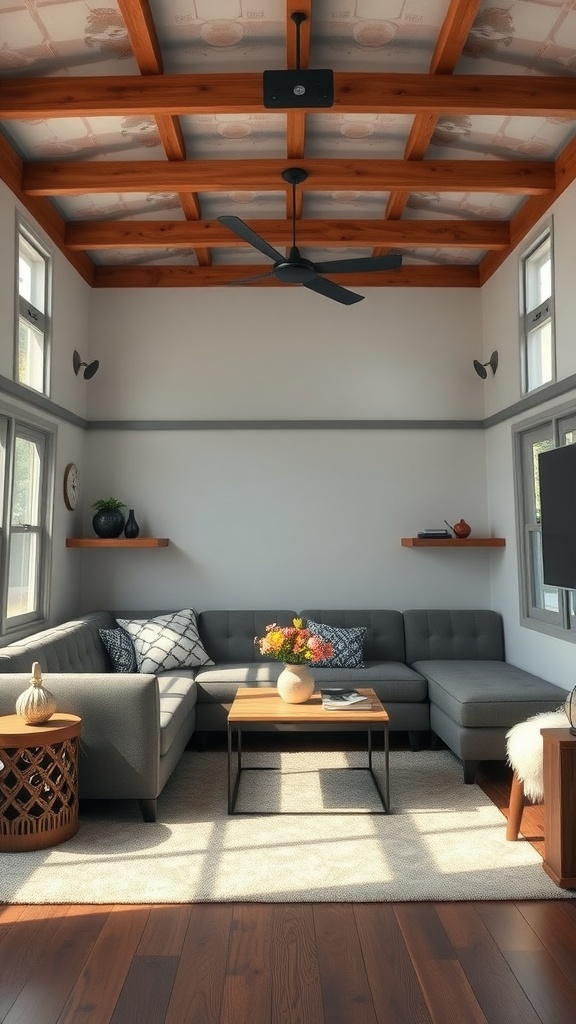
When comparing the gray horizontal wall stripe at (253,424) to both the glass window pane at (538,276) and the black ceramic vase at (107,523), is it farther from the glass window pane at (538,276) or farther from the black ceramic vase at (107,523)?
the glass window pane at (538,276)

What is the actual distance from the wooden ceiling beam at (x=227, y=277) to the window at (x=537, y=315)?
979 millimetres

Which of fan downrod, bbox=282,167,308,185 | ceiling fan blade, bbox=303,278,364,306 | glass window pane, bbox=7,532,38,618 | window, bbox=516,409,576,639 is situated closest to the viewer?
ceiling fan blade, bbox=303,278,364,306

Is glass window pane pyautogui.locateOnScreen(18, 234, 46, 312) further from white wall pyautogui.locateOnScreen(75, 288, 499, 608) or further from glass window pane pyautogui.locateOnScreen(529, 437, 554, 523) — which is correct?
glass window pane pyautogui.locateOnScreen(529, 437, 554, 523)

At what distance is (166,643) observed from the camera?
17.5 feet

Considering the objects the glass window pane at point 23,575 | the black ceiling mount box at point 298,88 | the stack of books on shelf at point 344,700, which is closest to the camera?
the black ceiling mount box at point 298,88

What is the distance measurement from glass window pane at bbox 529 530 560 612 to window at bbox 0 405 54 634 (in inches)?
134

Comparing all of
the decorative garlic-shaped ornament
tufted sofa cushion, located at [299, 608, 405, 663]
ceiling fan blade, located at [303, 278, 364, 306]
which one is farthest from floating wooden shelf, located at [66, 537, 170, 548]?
ceiling fan blade, located at [303, 278, 364, 306]

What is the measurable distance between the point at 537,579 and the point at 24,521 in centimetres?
351

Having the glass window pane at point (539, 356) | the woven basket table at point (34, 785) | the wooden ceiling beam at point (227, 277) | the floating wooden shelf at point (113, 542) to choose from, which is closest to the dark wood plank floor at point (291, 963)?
the woven basket table at point (34, 785)

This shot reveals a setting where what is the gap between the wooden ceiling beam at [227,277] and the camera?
620 cm

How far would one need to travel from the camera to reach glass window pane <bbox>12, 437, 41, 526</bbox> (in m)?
4.82

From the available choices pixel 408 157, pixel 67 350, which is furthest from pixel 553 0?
pixel 67 350

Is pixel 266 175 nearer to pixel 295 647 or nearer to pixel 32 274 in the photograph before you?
pixel 32 274

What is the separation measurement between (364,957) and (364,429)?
4255 mm
